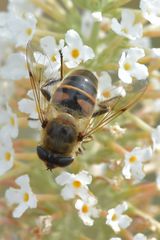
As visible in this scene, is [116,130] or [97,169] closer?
[116,130]

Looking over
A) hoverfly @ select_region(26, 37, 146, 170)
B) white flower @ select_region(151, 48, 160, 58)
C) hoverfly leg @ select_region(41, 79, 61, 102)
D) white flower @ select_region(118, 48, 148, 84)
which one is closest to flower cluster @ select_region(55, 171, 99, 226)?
hoverfly @ select_region(26, 37, 146, 170)

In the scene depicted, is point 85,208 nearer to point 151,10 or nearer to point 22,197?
point 22,197

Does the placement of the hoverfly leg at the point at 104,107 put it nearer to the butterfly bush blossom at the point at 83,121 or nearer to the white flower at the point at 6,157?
the butterfly bush blossom at the point at 83,121

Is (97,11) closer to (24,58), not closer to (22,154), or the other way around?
(24,58)

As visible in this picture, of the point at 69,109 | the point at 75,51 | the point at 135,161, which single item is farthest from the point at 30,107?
the point at 135,161

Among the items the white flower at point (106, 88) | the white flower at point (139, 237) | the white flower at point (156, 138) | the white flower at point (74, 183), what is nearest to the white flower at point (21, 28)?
the white flower at point (106, 88)

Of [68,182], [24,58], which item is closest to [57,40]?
[24,58]
